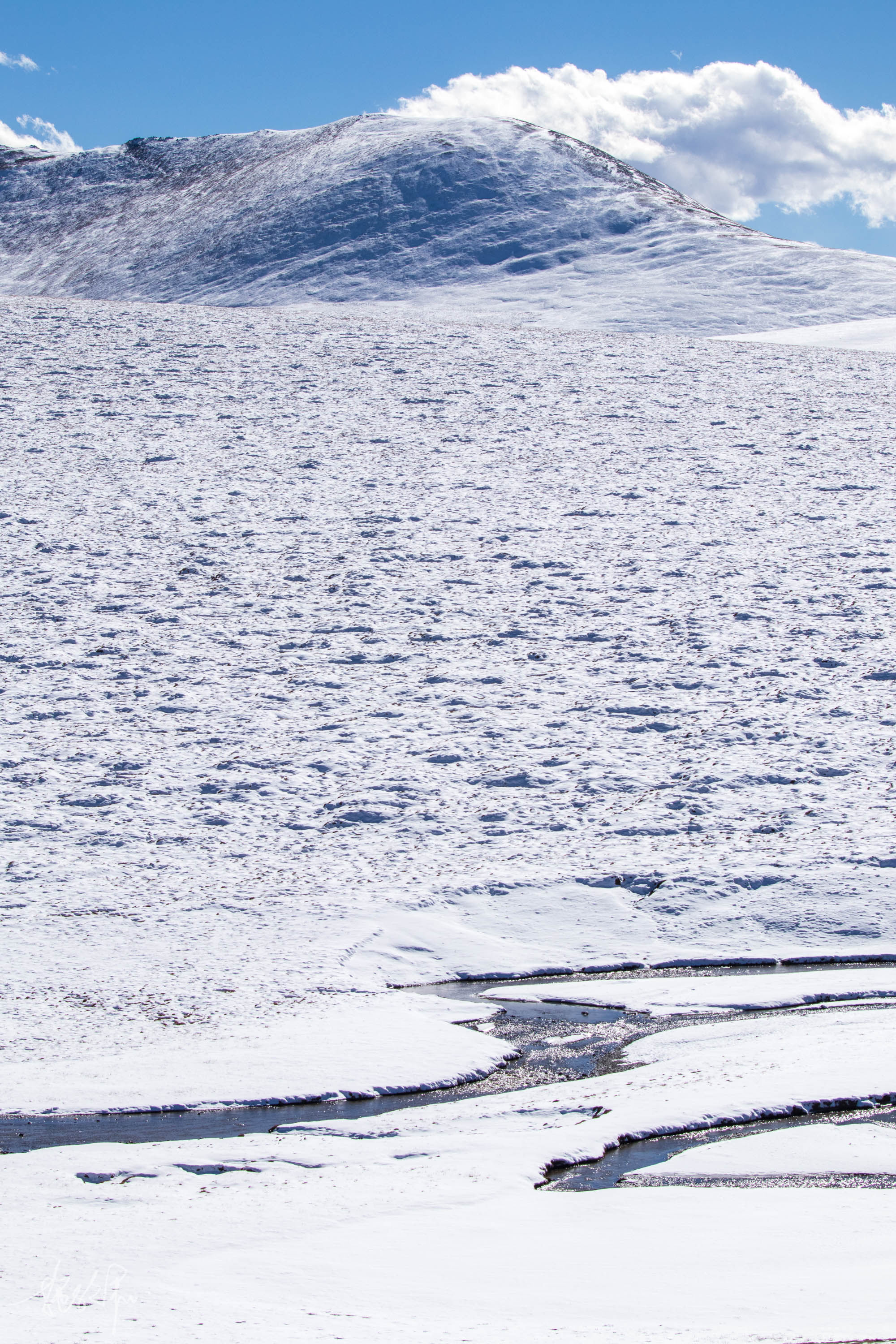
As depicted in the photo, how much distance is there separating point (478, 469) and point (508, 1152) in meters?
10.00

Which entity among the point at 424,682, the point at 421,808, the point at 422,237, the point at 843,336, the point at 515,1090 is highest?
the point at 422,237

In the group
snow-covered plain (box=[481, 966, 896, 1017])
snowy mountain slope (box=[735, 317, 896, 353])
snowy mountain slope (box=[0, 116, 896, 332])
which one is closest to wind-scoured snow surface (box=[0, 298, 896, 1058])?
snow-covered plain (box=[481, 966, 896, 1017])

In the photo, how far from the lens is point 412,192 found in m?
33.4

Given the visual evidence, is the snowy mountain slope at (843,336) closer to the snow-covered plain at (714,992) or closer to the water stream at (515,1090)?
the snow-covered plain at (714,992)

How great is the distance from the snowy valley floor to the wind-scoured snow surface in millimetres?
34

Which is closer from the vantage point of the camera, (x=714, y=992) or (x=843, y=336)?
(x=714, y=992)

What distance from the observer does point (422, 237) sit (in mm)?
31172

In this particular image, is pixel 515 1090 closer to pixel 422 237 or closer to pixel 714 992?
pixel 714 992

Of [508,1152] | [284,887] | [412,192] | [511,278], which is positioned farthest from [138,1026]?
[412,192]

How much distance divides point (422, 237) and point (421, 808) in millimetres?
27468

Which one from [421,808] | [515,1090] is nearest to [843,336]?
[421,808]

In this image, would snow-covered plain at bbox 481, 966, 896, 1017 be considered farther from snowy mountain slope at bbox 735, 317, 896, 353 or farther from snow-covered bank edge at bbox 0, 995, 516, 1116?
snowy mountain slope at bbox 735, 317, 896, 353

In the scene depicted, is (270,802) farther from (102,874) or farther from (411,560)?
(411,560)

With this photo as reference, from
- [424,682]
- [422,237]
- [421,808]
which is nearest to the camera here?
[421,808]
